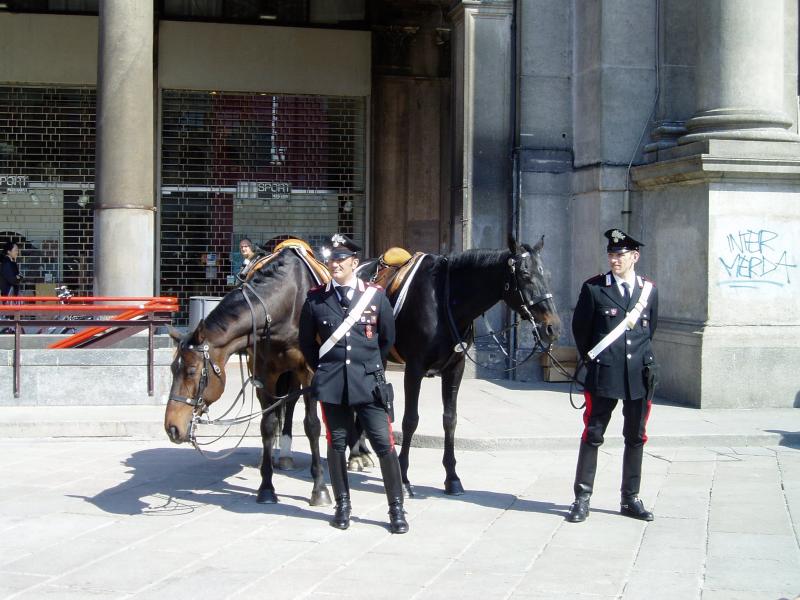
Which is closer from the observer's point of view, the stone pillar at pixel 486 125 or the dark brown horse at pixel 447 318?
the dark brown horse at pixel 447 318

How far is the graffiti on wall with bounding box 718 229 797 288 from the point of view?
1277 centimetres

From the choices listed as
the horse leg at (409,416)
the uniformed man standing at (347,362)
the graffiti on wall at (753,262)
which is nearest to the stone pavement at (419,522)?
the horse leg at (409,416)

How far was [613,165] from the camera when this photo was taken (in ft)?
48.1

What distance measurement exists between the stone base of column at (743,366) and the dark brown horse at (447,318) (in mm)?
5006

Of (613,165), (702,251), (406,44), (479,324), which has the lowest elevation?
(479,324)

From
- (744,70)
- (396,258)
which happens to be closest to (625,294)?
(396,258)

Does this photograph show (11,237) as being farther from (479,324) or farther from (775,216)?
(775,216)

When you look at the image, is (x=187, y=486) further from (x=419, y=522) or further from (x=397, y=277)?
(x=397, y=277)

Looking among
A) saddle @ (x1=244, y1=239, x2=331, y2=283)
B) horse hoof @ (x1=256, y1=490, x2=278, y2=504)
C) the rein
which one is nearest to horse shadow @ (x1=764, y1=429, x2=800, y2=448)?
saddle @ (x1=244, y1=239, x2=331, y2=283)

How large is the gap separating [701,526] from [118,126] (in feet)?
30.9

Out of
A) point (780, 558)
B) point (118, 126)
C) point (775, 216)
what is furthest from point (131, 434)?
point (775, 216)

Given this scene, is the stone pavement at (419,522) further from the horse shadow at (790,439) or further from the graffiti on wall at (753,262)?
the graffiti on wall at (753,262)

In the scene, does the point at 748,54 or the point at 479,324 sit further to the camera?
the point at 479,324

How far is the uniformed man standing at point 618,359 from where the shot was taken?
747cm
